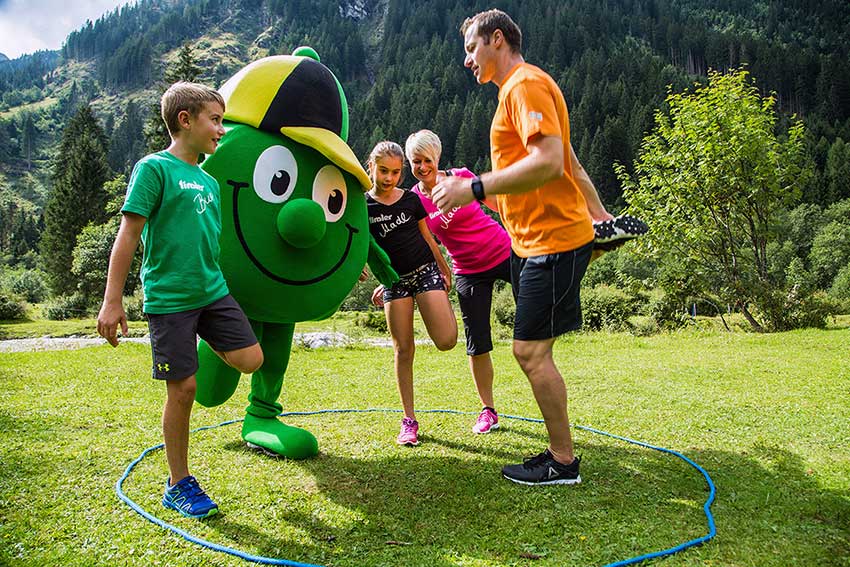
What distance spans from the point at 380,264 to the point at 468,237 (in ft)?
2.26

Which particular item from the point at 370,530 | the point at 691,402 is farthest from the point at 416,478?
the point at 691,402

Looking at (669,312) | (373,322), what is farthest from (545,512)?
(373,322)

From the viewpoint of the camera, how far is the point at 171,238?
Result: 2.82 meters

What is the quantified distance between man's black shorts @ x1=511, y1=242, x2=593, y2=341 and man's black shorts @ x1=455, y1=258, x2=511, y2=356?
1.09 metres

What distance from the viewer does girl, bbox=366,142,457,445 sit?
4.09 metres

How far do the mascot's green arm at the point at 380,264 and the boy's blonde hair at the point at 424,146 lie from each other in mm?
646

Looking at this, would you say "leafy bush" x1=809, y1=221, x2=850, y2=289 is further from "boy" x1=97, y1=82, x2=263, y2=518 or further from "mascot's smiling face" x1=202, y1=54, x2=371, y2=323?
"boy" x1=97, y1=82, x2=263, y2=518

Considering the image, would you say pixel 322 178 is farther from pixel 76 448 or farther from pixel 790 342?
pixel 790 342

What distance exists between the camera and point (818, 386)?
584 centimetres

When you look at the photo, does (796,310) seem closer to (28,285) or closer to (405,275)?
(405,275)

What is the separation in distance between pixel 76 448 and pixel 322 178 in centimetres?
236

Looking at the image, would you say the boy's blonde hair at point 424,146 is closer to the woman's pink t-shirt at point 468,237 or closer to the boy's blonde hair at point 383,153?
the boy's blonde hair at point 383,153

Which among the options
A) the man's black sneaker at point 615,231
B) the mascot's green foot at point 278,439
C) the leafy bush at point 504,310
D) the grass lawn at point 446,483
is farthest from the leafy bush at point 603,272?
the mascot's green foot at point 278,439

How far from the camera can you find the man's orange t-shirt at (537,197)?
117 inches
